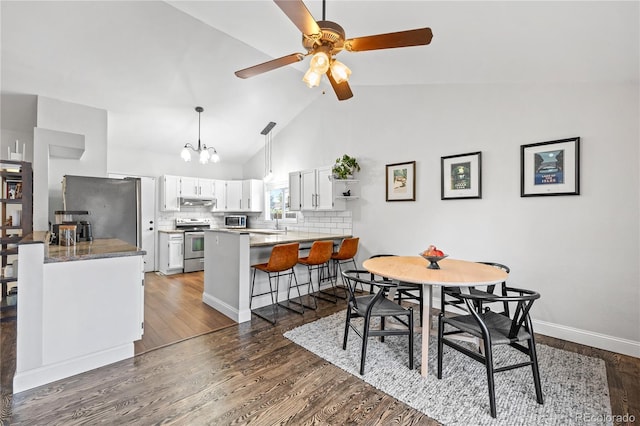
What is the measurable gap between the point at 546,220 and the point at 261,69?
3062mm

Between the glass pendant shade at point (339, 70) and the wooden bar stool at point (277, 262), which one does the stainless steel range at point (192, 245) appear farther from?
the glass pendant shade at point (339, 70)

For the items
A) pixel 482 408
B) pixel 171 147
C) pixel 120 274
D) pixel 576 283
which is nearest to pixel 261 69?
pixel 120 274

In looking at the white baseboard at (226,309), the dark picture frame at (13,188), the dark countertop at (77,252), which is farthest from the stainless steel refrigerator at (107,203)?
the white baseboard at (226,309)

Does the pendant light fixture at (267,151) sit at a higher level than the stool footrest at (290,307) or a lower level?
higher

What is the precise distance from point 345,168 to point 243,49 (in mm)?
2156

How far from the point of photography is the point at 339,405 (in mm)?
1876

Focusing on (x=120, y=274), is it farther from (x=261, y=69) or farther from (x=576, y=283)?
Answer: (x=576, y=283)

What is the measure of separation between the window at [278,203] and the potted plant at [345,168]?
5.31 ft

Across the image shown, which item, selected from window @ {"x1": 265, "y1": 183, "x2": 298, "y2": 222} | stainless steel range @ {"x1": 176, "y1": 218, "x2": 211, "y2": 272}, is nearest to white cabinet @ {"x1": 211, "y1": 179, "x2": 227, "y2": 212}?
stainless steel range @ {"x1": 176, "y1": 218, "x2": 211, "y2": 272}

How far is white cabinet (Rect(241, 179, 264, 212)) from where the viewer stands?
6571 mm

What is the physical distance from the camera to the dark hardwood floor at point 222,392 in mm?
1757

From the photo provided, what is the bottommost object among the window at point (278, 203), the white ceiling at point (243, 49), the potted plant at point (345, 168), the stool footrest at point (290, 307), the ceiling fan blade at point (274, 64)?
the stool footrest at point (290, 307)

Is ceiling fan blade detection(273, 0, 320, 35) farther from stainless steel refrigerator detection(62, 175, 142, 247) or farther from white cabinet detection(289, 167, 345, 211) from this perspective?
stainless steel refrigerator detection(62, 175, 142, 247)

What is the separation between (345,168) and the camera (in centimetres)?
446
